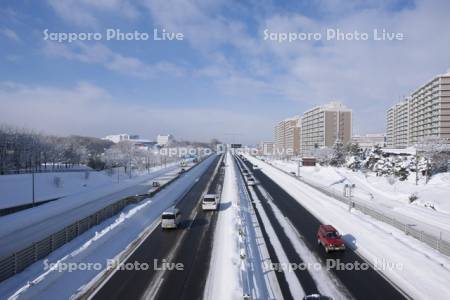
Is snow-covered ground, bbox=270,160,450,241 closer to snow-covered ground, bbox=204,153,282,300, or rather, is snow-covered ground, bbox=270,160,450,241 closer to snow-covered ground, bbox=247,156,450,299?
snow-covered ground, bbox=247,156,450,299

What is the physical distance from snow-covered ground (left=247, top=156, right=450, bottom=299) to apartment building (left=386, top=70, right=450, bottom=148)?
187 ft

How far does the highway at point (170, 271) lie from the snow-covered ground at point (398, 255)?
31.8 ft

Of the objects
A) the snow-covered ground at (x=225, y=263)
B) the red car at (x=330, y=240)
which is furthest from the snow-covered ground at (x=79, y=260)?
the red car at (x=330, y=240)

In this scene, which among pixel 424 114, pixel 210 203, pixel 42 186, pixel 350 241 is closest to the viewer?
pixel 350 241

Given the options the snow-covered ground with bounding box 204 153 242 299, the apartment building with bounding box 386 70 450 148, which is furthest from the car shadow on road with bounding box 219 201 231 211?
the apartment building with bounding box 386 70 450 148

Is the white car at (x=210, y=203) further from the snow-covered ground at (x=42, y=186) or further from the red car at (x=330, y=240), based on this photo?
the snow-covered ground at (x=42, y=186)

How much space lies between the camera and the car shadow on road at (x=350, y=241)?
2083 cm

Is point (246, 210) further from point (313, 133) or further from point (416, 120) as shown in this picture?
point (313, 133)

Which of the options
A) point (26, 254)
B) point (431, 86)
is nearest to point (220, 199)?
point (26, 254)

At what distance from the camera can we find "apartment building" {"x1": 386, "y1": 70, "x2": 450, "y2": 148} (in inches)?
3438

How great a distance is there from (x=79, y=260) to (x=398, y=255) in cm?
1798

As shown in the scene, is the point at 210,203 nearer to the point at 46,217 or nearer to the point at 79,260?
the point at 79,260

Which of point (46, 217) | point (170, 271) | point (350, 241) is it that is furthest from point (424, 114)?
point (170, 271)

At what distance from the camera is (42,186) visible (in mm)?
47250
